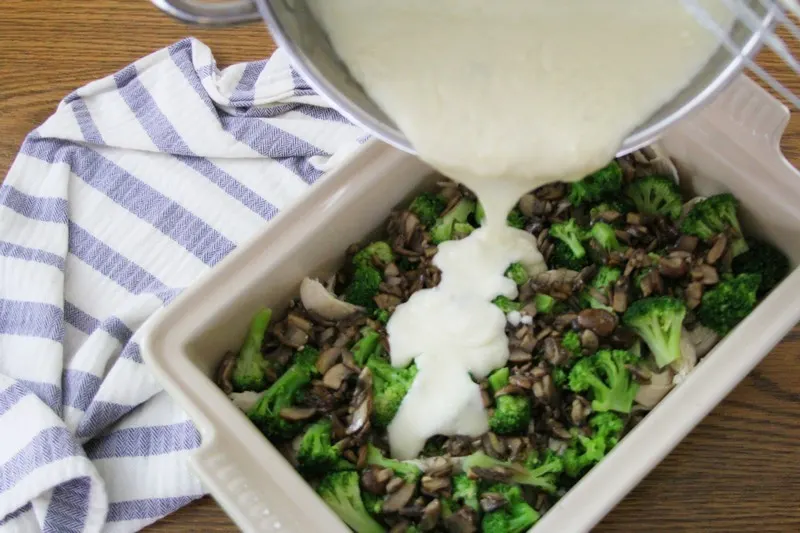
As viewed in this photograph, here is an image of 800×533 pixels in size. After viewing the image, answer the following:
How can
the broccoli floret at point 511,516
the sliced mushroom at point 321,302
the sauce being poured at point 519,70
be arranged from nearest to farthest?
the sauce being poured at point 519,70
the broccoli floret at point 511,516
the sliced mushroom at point 321,302

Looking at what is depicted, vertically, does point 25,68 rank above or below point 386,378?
below

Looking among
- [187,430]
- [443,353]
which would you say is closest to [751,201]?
[443,353]

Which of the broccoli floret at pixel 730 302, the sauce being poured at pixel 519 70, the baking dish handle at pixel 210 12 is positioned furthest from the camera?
the broccoli floret at pixel 730 302

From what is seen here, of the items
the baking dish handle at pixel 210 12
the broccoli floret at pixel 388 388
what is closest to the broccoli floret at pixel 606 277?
the broccoli floret at pixel 388 388

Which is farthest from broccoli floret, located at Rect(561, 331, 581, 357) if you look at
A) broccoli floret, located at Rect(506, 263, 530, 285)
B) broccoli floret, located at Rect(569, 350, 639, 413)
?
broccoli floret, located at Rect(506, 263, 530, 285)

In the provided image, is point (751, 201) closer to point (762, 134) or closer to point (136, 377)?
point (762, 134)

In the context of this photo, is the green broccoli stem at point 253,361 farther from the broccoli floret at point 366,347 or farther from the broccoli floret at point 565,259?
the broccoli floret at point 565,259
